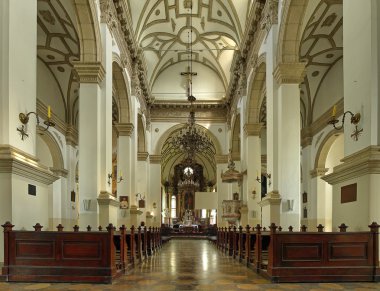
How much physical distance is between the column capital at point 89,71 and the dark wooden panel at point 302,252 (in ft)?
24.4

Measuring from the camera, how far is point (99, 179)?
12820 mm

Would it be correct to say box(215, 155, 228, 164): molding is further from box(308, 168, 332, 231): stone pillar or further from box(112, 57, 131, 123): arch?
box(112, 57, 131, 123): arch

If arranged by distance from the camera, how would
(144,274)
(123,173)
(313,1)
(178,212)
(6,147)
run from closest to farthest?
(6,147), (144,274), (313,1), (123,173), (178,212)

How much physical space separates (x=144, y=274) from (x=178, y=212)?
3965 cm

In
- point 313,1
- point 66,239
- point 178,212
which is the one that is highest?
point 313,1

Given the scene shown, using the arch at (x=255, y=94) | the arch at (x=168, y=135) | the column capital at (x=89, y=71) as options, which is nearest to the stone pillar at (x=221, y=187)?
the arch at (x=168, y=135)

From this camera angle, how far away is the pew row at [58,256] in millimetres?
7207

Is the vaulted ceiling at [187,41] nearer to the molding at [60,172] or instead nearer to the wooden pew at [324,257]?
the molding at [60,172]

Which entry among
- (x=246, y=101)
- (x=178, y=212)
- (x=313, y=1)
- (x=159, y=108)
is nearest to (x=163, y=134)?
(x=159, y=108)

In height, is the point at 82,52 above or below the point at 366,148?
above

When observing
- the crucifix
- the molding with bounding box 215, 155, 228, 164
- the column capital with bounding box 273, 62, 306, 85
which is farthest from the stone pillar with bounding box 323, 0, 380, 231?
the molding with bounding box 215, 155, 228, 164

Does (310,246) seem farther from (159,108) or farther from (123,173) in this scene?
(159,108)

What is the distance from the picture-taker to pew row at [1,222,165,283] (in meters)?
7.21

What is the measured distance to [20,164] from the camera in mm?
7352
